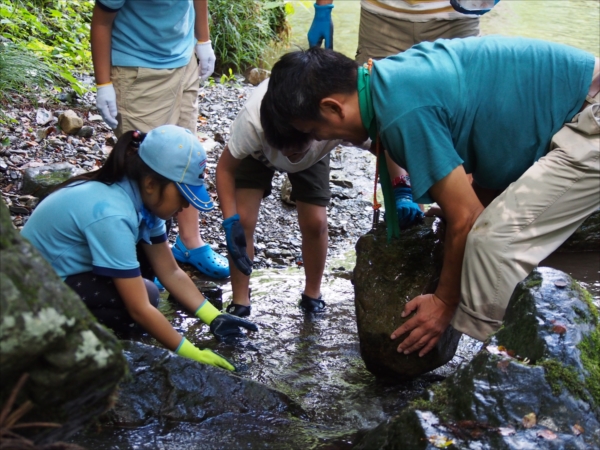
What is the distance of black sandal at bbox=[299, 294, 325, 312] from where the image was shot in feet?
12.6

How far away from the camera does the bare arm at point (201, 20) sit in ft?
13.6

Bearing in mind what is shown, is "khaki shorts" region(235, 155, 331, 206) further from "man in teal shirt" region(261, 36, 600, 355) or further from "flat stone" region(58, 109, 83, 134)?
"flat stone" region(58, 109, 83, 134)

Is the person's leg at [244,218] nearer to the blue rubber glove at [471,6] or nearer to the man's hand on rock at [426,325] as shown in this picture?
the man's hand on rock at [426,325]

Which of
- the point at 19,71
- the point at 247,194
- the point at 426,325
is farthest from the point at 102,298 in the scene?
the point at 19,71

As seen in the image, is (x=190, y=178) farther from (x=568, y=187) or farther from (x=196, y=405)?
(x=568, y=187)

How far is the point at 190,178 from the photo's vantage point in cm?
283

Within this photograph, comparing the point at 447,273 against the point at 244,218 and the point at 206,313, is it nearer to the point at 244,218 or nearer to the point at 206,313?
the point at 206,313

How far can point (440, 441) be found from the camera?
6.21 ft

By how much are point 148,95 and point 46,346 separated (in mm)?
2593

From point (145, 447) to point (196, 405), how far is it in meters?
0.28

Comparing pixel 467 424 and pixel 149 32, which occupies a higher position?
pixel 149 32

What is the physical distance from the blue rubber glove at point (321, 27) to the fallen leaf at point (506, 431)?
8.35 ft

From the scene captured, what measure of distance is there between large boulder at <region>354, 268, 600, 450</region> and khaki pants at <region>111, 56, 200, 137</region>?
90.7 inches

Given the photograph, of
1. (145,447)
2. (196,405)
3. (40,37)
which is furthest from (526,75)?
(40,37)
